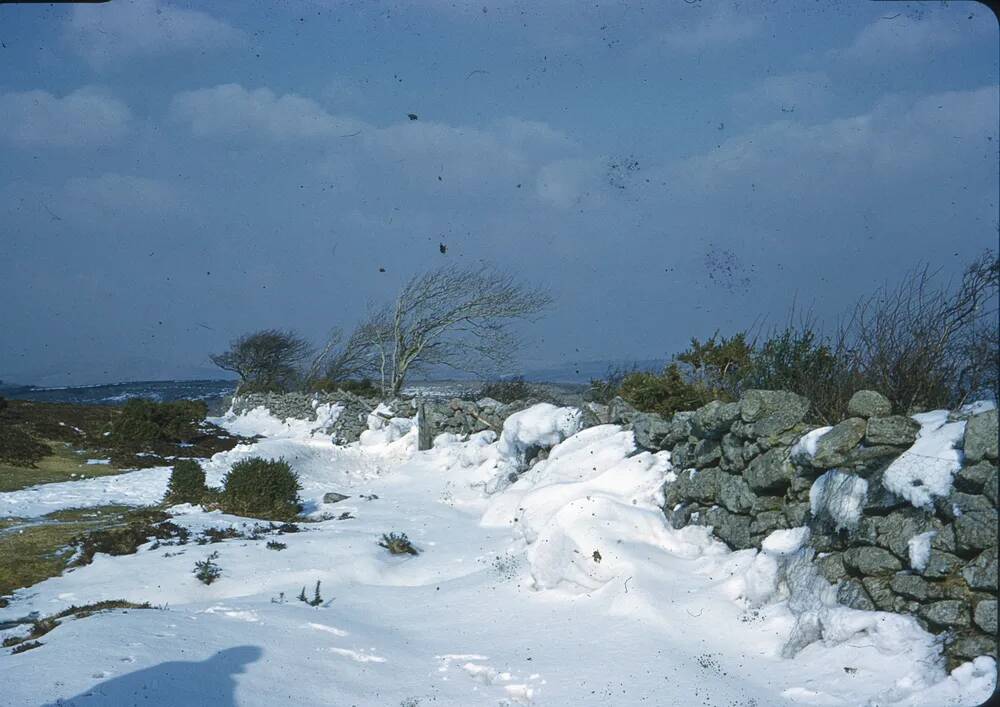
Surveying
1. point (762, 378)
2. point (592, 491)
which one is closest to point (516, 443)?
point (592, 491)

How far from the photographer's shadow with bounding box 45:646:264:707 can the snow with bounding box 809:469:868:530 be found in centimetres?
475

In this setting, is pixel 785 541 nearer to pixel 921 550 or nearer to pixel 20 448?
pixel 921 550

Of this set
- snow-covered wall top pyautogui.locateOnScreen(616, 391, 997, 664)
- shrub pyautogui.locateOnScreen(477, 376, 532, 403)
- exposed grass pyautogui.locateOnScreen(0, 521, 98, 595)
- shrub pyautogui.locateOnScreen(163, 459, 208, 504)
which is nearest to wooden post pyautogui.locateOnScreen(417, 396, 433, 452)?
shrub pyautogui.locateOnScreen(477, 376, 532, 403)

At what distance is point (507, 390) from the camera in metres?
22.6

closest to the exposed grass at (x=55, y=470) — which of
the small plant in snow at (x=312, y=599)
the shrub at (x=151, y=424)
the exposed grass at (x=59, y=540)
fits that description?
the shrub at (x=151, y=424)

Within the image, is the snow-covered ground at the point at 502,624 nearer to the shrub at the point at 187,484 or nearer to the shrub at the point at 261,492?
the shrub at the point at 261,492

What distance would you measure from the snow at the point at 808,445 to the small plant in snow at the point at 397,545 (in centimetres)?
544

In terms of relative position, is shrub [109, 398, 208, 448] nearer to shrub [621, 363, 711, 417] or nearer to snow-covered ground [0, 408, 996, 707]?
snow-covered ground [0, 408, 996, 707]

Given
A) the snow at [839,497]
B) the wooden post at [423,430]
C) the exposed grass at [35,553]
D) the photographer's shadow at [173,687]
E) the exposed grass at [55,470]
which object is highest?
the snow at [839,497]

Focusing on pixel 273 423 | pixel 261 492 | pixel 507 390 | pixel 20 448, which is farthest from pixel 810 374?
pixel 273 423

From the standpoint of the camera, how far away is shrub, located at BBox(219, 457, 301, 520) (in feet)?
42.5

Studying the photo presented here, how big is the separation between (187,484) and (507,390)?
10.7 metres

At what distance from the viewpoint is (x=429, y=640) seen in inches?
264

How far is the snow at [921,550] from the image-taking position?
16.4 ft
